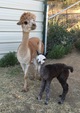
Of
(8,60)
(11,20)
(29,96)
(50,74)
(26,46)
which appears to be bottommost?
(29,96)

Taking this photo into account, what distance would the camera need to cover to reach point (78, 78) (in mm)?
6562

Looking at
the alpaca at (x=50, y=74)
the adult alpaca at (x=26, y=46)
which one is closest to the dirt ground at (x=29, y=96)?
the alpaca at (x=50, y=74)

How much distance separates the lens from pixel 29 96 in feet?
17.4

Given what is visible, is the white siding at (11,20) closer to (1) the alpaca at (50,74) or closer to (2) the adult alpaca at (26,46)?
(2) the adult alpaca at (26,46)

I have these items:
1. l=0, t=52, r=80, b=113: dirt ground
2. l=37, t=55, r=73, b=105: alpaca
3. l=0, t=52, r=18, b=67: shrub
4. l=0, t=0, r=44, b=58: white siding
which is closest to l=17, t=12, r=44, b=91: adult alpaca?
l=0, t=52, r=80, b=113: dirt ground

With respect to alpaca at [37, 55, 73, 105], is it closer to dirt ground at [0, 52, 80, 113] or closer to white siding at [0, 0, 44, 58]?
dirt ground at [0, 52, 80, 113]

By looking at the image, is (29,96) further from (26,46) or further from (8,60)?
(8,60)

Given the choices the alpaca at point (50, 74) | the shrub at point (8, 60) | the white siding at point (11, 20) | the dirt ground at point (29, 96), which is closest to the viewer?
the dirt ground at point (29, 96)

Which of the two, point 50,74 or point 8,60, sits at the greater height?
point 50,74

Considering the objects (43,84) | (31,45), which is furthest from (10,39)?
(43,84)

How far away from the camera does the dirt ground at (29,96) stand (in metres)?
4.79


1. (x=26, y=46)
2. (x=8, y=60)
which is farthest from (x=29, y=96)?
(x=8, y=60)

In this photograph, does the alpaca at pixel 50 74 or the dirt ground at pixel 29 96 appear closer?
the dirt ground at pixel 29 96

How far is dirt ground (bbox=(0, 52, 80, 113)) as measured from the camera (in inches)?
188
